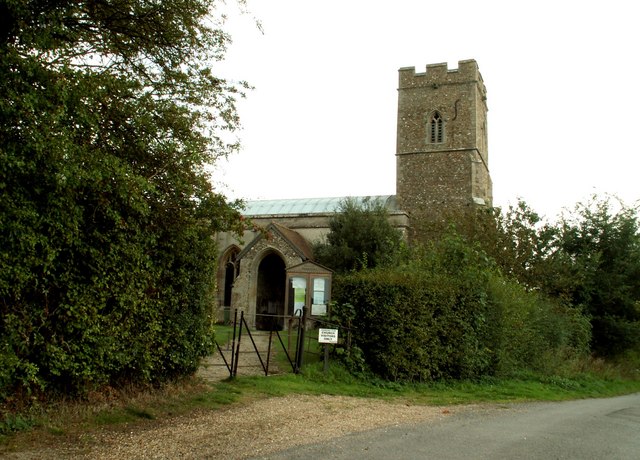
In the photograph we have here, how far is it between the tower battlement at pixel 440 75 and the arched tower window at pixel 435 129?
2159 mm

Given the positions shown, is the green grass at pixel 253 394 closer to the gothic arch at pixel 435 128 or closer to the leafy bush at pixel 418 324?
the leafy bush at pixel 418 324

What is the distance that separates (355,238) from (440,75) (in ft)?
46.5

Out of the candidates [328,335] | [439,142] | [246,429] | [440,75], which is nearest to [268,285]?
[439,142]

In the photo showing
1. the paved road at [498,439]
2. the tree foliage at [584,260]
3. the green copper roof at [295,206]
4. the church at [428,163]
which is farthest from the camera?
the green copper roof at [295,206]

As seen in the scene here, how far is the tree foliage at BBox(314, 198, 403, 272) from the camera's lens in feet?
83.8

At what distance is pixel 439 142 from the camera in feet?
109

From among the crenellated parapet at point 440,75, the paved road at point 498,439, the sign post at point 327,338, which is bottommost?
the paved road at point 498,439

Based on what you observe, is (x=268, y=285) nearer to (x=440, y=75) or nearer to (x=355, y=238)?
(x=355, y=238)

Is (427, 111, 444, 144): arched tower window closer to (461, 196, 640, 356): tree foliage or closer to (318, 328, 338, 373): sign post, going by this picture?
(461, 196, 640, 356): tree foliage

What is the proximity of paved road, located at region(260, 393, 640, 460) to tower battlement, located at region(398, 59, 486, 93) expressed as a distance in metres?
27.1

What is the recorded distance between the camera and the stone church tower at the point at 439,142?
31.7m

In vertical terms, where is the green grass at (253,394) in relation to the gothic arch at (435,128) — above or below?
below

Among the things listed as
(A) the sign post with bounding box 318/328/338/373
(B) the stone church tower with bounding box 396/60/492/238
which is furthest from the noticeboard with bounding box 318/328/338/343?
(B) the stone church tower with bounding box 396/60/492/238

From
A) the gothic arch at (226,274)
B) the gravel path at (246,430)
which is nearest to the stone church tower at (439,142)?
the gothic arch at (226,274)
